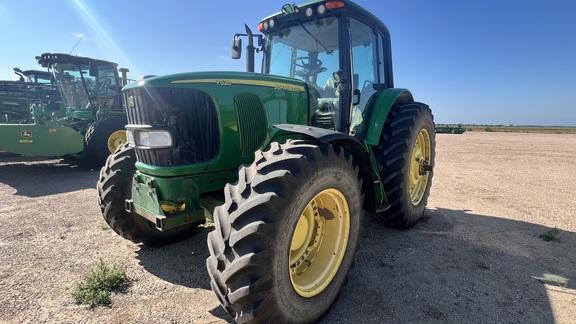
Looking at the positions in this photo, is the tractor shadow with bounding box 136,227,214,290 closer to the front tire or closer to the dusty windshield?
the front tire

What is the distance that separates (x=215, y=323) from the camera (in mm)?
2211

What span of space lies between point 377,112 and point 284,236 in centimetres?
232

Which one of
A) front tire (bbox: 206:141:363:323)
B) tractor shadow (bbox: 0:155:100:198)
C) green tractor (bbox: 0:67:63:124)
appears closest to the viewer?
front tire (bbox: 206:141:363:323)

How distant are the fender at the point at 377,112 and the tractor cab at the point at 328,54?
0.34 feet

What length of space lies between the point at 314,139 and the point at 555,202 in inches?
220

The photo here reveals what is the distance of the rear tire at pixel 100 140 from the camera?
25.6 ft

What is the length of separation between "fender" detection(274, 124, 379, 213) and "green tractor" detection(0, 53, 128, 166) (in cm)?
706

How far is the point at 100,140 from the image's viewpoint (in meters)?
7.86

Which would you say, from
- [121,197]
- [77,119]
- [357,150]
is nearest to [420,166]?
[357,150]

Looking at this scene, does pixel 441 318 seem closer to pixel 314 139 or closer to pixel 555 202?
pixel 314 139

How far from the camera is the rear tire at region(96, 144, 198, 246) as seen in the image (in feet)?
10.2

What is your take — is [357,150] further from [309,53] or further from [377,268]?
[309,53]

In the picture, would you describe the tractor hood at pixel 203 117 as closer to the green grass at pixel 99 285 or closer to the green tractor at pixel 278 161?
the green tractor at pixel 278 161

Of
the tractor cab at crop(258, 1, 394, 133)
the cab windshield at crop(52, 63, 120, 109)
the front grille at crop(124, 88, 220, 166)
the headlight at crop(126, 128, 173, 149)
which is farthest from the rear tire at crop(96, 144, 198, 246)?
the cab windshield at crop(52, 63, 120, 109)
